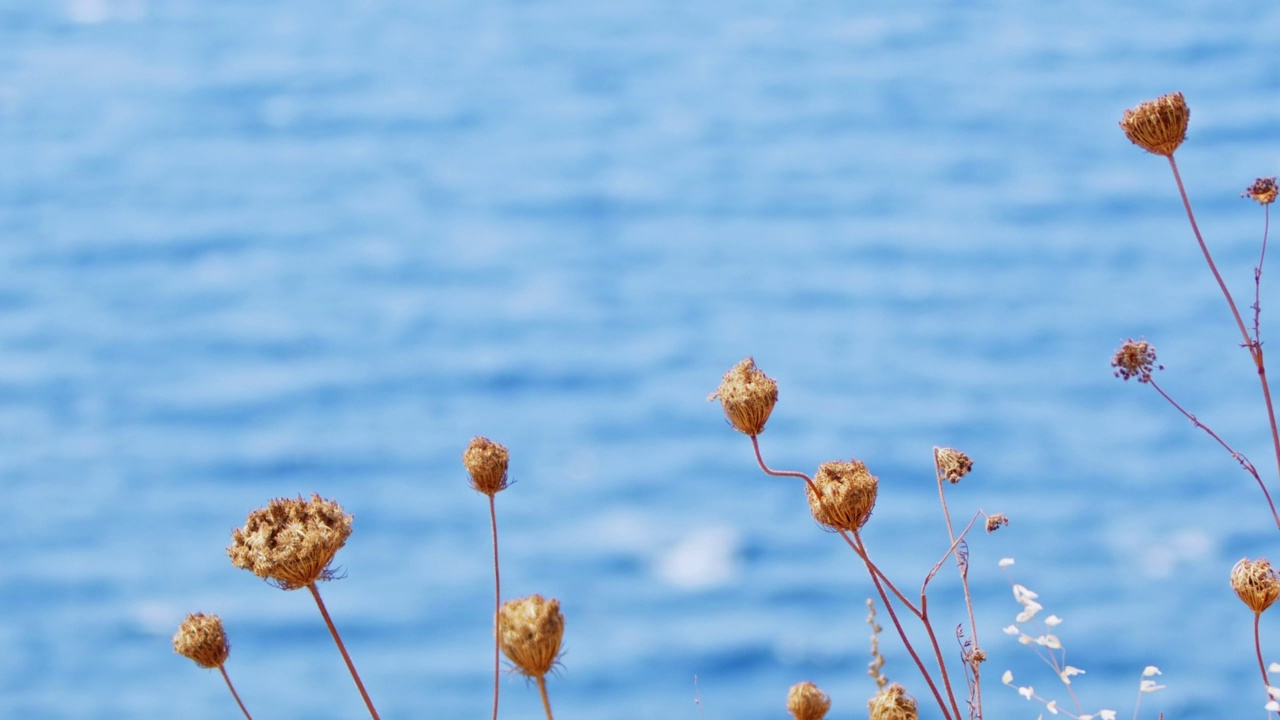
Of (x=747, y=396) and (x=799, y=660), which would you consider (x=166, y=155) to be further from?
(x=747, y=396)

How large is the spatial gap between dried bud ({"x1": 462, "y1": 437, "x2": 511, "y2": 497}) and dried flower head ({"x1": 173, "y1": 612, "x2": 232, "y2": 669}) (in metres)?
0.14

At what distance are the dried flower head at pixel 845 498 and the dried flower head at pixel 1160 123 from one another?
0.72 ft

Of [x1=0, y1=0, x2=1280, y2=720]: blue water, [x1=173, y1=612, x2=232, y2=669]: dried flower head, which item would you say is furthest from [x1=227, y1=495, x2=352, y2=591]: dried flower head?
[x1=0, y1=0, x2=1280, y2=720]: blue water

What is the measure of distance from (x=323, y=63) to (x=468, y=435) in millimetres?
775

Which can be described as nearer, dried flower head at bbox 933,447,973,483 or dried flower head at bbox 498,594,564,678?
dried flower head at bbox 498,594,564,678

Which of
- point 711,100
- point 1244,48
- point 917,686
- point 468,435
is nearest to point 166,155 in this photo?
point 468,435

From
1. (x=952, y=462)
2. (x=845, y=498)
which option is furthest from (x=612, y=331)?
(x=845, y=498)

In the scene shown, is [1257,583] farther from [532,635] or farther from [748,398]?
[532,635]

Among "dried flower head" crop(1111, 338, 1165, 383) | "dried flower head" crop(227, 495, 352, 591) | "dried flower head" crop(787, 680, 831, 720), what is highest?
"dried flower head" crop(1111, 338, 1165, 383)

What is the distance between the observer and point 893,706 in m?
0.57

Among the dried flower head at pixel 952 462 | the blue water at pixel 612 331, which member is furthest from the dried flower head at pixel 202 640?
the blue water at pixel 612 331

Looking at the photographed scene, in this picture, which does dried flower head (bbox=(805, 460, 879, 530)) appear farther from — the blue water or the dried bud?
the blue water

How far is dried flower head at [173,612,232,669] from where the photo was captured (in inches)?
23.6

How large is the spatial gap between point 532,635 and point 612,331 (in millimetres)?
1879
